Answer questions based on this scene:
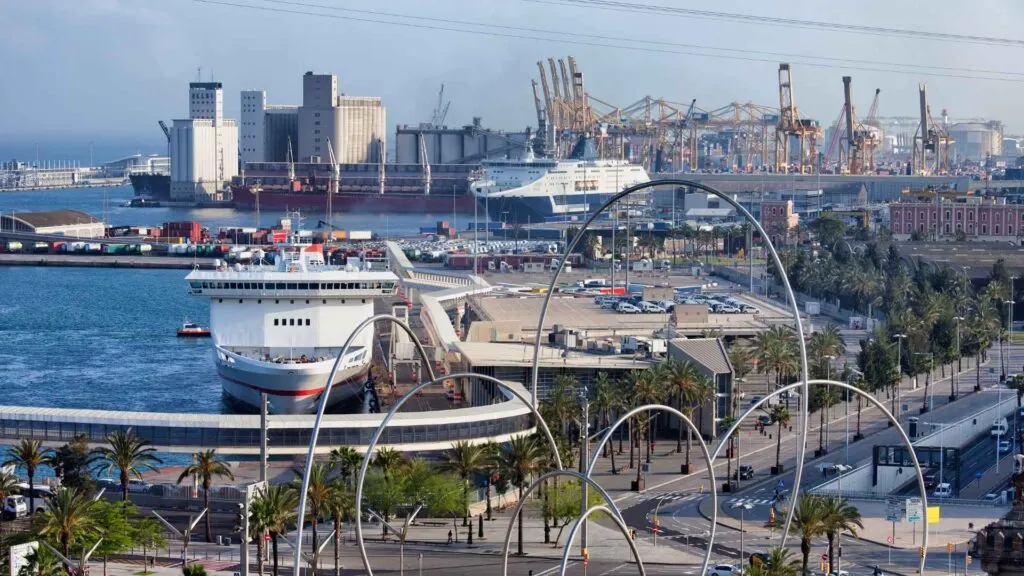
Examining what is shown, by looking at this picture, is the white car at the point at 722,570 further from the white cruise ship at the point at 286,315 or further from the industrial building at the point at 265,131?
the industrial building at the point at 265,131

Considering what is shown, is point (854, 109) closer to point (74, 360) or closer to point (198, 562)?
point (74, 360)

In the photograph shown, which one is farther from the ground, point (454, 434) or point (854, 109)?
point (854, 109)

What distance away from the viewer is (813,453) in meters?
29.9

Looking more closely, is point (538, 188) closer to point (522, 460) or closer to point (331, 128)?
point (331, 128)

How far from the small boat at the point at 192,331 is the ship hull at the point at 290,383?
55.6 feet

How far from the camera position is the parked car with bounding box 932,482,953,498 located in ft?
83.7

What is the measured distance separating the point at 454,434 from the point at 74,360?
2057cm

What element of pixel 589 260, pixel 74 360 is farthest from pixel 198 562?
pixel 589 260

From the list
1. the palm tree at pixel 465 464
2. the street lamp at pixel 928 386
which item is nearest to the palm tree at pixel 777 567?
the palm tree at pixel 465 464

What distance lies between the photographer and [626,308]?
1866 inches

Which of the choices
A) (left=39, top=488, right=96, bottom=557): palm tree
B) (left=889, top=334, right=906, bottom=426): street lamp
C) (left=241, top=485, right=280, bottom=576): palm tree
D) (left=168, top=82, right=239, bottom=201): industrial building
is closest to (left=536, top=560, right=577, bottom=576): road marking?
(left=241, top=485, right=280, bottom=576): palm tree

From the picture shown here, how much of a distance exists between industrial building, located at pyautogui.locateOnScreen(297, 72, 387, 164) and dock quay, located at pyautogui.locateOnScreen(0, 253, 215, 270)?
5024cm

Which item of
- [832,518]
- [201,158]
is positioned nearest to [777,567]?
[832,518]

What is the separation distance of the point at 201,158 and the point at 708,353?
103 metres
